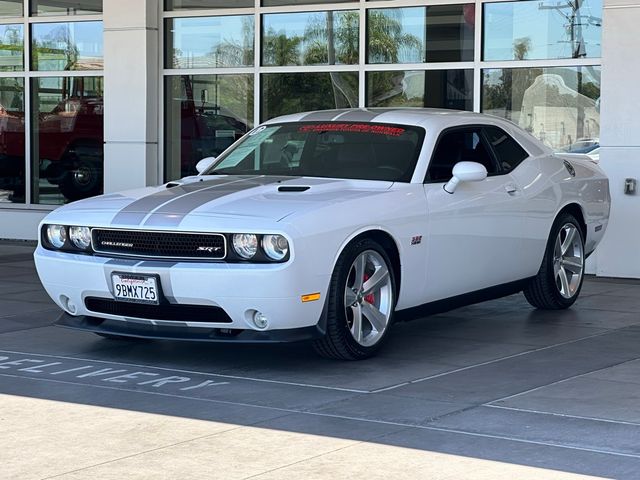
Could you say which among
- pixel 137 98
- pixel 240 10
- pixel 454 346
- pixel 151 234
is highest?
pixel 240 10

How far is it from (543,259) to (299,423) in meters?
4.01

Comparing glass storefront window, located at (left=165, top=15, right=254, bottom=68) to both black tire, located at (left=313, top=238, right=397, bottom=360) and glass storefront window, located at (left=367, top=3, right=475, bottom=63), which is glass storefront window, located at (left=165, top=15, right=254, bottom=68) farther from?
black tire, located at (left=313, top=238, right=397, bottom=360)

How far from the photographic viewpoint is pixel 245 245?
273 inches

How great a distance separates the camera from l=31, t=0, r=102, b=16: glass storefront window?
15.8 metres

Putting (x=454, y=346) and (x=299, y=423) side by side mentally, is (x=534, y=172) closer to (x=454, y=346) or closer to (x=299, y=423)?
(x=454, y=346)

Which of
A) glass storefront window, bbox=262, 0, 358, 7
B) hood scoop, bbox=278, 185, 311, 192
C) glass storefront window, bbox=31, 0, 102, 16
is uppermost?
glass storefront window, bbox=31, 0, 102, 16

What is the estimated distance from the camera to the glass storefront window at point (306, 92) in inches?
551

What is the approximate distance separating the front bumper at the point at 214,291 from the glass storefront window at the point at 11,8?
9992 mm

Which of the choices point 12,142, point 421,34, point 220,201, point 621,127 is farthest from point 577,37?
point 12,142


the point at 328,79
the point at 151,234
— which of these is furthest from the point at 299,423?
the point at 328,79

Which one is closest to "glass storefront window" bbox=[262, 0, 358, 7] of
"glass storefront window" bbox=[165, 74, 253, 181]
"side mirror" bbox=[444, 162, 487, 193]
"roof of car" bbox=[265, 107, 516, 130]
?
"glass storefront window" bbox=[165, 74, 253, 181]

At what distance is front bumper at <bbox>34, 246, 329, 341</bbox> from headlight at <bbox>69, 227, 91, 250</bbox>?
0.42 feet

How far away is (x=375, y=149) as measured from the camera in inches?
326

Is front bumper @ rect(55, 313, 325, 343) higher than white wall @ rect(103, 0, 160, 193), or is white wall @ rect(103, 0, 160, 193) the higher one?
white wall @ rect(103, 0, 160, 193)
